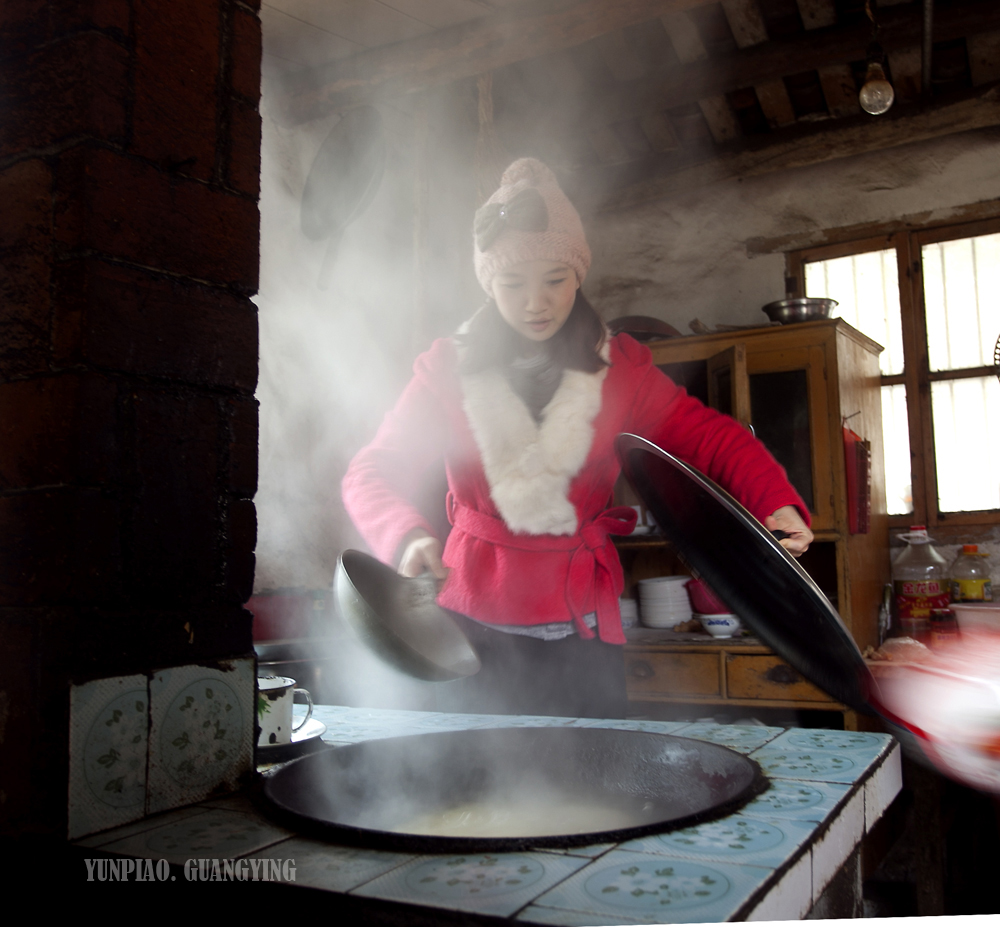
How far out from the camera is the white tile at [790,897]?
1.55 feet

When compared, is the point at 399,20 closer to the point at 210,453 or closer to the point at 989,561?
the point at 210,453

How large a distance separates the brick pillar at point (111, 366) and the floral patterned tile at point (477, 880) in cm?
28

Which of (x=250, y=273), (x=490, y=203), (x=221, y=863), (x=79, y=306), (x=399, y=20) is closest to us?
Result: (x=221, y=863)

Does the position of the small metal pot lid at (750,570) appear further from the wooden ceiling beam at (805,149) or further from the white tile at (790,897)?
the wooden ceiling beam at (805,149)

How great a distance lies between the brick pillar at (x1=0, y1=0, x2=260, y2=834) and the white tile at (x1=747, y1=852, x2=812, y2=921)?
493mm

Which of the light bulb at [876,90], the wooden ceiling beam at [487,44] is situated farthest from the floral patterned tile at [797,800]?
the light bulb at [876,90]

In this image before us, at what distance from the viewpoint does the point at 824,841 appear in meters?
0.57

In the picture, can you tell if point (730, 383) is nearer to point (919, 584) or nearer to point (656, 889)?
point (919, 584)

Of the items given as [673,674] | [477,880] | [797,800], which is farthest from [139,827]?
[673,674]

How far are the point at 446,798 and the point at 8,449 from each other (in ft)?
1.79

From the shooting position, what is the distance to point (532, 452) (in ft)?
4.95

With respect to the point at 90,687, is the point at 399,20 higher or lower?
higher

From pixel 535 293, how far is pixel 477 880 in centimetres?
112

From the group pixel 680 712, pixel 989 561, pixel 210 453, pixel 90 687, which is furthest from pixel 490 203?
pixel 989 561
